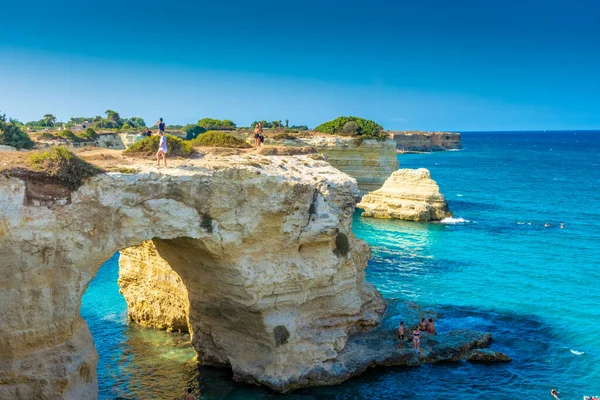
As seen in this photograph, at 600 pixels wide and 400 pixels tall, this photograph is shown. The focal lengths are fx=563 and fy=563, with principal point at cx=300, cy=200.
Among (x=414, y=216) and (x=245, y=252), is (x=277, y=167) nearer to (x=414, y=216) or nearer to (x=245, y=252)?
(x=245, y=252)

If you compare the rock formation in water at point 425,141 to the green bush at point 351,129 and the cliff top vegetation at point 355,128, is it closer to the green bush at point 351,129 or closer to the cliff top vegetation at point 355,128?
the cliff top vegetation at point 355,128

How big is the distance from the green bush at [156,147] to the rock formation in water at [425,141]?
130 metres

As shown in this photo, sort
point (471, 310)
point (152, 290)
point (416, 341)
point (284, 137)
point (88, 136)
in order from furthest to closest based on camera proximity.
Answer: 1. point (284, 137)
2. point (88, 136)
3. point (471, 310)
4. point (152, 290)
5. point (416, 341)

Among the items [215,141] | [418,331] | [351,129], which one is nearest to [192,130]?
[351,129]

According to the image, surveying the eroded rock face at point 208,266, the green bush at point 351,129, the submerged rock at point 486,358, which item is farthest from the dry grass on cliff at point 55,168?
the green bush at point 351,129

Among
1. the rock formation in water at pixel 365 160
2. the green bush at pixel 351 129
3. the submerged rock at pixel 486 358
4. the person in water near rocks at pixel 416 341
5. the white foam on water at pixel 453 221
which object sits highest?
the green bush at pixel 351 129

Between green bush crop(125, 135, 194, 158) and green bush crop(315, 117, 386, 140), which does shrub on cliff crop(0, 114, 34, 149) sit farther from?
green bush crop(315, 117, 386, 140)

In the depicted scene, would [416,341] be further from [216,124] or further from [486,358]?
[216,124]

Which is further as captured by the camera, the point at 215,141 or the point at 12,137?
the point at 12,137

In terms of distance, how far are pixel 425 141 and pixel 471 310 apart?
470 ft

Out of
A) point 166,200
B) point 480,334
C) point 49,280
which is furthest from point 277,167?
point 480,334

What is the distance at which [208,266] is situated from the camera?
19781mm

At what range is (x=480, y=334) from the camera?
24.5 meters

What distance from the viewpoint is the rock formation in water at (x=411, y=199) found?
173ft
